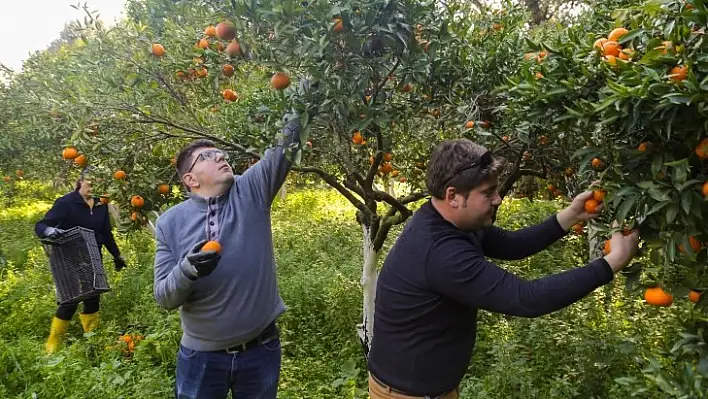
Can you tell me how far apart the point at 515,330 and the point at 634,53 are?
322cm

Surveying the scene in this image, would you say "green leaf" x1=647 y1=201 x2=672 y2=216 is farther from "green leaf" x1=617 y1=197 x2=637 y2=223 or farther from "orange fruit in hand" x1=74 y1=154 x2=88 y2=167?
"orange fruit in hand" x1=74 y1=154 x2=88 y2=167

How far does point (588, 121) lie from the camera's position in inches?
56.7

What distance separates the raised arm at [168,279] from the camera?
194 cm

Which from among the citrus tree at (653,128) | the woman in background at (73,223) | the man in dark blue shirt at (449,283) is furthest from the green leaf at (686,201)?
the woman in background at (73,223)

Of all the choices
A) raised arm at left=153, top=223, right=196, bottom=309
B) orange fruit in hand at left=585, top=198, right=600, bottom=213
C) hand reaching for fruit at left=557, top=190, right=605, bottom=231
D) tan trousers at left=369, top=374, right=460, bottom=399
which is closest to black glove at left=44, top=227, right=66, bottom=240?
raised arm at left=153, top=223, right=196, bottom=309

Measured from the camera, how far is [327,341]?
472 cm

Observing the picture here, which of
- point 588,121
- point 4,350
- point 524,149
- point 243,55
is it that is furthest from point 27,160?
point 588,121

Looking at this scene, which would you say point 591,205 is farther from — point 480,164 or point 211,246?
point 211,246

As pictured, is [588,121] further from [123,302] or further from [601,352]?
[123,302]

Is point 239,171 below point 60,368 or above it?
above

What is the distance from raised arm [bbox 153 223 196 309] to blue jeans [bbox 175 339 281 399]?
28 cm

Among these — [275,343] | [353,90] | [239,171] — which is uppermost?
[353,90]

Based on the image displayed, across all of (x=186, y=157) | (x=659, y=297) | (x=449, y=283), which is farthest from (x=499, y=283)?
(x=186, y=157)

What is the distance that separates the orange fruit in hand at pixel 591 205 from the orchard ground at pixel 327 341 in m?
0.34
